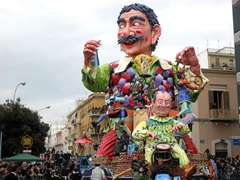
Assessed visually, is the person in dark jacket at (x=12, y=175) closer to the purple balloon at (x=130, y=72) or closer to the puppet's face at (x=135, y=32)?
the purple balloon at (x=130, y=72)

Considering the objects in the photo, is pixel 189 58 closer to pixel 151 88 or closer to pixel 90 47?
pixel 151 88

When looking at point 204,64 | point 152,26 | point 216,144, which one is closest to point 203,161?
point 152,26

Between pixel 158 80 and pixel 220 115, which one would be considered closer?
pixel 158 80

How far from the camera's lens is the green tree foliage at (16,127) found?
26.1 metres

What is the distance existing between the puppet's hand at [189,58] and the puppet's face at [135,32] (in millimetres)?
808

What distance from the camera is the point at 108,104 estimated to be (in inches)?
327

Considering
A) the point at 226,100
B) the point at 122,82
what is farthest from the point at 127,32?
the point at 226,100

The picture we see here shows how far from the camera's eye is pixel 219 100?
24203mm

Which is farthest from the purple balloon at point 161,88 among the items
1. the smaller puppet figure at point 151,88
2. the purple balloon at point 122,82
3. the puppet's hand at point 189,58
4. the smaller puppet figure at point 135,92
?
the purple balloon at point 122,82

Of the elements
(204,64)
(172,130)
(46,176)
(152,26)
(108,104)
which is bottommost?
(46,176)

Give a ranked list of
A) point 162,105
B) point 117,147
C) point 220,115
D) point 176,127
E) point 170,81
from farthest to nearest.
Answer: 1. point 220,115
2. point 170,81
3. point 117,147
4. point 162,105
5. point 176,127

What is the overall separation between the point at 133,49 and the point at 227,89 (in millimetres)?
17116

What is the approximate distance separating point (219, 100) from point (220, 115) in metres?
1.00

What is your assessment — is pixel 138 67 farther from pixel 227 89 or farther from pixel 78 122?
pixel 78 122
